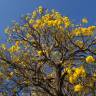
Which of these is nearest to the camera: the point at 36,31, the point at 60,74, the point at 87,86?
the point at 87,86

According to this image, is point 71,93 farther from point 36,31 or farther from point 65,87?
point 36,31

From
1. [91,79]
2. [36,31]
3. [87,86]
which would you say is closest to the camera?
[87,86]

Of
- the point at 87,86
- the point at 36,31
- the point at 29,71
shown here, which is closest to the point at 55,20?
the point at 36,31

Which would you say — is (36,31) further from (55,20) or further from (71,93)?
(71,93)

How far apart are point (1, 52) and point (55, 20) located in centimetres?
333

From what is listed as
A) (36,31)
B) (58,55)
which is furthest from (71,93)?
→ (36,31)

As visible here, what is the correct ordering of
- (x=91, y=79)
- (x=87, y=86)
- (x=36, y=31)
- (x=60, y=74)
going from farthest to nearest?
(x=36, y=31)
(x=60, y=74)
(x=91, y=79)
(x=87, y=86)

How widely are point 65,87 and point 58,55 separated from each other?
7.26 ft

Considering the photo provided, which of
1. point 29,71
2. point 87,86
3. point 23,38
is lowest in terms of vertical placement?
point 87,86

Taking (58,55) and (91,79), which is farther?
(58,55)

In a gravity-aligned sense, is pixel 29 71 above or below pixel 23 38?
below

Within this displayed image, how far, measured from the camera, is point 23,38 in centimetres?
2191

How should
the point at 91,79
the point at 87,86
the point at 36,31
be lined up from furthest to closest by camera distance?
the point at 36,31 < the point at 91,79 < the point at 87,86

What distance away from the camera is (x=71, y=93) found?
21219mm
